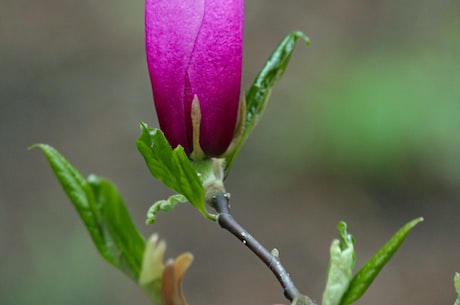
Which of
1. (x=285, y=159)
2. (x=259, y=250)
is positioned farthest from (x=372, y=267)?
(x=285, y=159)

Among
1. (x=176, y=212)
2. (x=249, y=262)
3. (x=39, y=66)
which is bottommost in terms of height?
(x=249, y=262)

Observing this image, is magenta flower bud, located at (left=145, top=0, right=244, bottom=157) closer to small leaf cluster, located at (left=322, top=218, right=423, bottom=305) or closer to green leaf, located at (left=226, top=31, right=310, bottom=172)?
green leaf, located at (left=226, top=31, right=310, bottom=172)

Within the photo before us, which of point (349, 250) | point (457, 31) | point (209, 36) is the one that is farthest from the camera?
point (457, 31)

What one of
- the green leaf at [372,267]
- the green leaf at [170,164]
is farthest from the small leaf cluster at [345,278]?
the green leaf at [170,164]

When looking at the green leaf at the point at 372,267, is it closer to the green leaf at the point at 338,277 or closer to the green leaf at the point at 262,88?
the green leaf at the point at 338,277

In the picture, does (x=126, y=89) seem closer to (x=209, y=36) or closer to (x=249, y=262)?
(x=249, y=262)

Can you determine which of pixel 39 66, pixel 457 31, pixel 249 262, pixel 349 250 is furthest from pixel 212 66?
pixel 39 66

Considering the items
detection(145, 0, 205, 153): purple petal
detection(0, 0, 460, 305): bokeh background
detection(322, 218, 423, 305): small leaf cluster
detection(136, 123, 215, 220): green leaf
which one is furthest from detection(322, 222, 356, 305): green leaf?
detection(0, 0, 460, 305): bokeh background

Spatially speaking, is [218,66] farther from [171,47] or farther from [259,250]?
[259,250]
